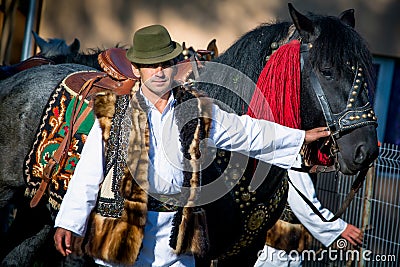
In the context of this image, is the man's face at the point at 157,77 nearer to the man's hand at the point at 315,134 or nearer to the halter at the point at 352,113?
the man's hand at the point at 315,134

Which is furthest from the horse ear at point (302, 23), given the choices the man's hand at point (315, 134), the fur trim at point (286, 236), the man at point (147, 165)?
the fur trim at point (286, 236)

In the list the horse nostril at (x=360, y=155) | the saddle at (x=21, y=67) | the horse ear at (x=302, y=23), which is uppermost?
the horse ear at (x=302, y=23)

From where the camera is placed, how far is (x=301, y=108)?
386cm

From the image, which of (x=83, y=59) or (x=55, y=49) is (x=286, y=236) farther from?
(x=55, y=49)

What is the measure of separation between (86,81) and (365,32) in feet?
20.7

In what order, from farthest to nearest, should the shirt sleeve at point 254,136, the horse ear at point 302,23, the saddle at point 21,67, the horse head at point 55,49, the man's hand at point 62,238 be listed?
the horse head at point 55,49 → the saddle at point 21,67 → the horse ear at point 302,23 → the shirt sleeve at point 254,136 → the man's hand at point 62,238

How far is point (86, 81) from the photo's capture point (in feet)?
14.9

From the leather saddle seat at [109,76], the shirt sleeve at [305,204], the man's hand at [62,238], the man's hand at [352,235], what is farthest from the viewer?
the man's hand at [352,235]

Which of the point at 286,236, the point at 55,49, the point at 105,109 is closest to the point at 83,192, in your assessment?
the point at 105,109

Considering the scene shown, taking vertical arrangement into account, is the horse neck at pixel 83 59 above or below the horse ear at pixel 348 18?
below

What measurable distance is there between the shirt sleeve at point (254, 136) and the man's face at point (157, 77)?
1.01ft

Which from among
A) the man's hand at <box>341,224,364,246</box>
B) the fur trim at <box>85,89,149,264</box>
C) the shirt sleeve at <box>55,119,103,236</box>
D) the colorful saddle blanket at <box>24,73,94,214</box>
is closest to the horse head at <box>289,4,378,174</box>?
the fur trim at <box>85,89,149,264</box>

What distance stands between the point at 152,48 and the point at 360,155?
1.20 m

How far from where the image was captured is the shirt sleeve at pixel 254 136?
3490 millimetres
